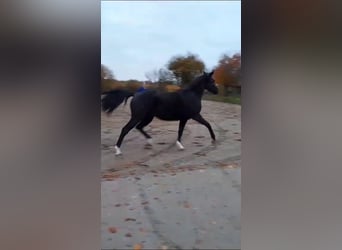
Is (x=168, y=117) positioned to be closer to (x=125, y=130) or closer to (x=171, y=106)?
(x=171, y=106)

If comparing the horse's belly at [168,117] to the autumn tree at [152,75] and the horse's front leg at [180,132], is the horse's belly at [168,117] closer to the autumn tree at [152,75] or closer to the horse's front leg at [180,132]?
the horse's front leg at [180,132]

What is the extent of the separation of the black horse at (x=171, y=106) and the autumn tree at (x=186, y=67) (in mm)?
43

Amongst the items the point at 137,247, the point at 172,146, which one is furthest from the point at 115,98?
the point at 137,247

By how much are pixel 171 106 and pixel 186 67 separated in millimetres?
258

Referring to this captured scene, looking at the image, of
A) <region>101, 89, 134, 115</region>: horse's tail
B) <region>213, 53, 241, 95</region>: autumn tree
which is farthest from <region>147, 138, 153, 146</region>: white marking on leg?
<region>213, 53, 241, 95</region>: autumn tree

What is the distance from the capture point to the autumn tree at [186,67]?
82.1 inches

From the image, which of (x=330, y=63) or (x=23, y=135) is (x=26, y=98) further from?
(x=330, y=63)

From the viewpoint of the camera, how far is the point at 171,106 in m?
2.15

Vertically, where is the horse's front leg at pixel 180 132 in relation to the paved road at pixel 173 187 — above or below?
above

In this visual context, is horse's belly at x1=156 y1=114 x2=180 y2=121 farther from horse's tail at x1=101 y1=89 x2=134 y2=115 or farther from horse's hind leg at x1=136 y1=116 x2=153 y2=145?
horse's tail at x1=101 y1=89 x2=134 y2=115

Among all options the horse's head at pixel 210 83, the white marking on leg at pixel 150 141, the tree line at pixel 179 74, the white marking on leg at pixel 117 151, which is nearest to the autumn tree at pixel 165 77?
the tree line at pixel 179 74

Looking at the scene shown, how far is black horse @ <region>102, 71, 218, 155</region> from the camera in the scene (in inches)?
82.2

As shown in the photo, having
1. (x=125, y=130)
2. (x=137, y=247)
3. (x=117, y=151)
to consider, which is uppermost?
(x=125, y=130)

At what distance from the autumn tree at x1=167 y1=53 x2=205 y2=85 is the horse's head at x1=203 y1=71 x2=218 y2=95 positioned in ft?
0.16
